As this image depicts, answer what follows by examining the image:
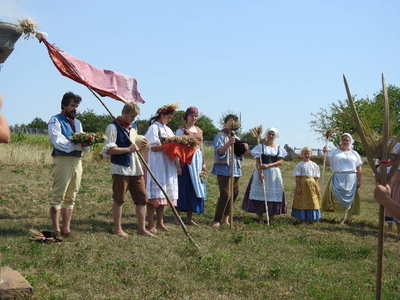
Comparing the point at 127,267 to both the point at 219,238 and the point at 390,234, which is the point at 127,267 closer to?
the point at 219,238

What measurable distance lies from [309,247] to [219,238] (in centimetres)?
131

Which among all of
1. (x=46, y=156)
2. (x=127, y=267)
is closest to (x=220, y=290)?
(x=127, y=267)

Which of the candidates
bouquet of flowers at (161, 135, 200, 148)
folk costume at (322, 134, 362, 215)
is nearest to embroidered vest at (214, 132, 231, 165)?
bouquet of flowers at (161, 135, 200, 148)

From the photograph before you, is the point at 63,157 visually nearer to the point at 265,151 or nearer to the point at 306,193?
the point at 265,151

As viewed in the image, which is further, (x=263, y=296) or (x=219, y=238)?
(x=219, y=238)

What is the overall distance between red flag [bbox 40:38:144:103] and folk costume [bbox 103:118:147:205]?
40 centimetres

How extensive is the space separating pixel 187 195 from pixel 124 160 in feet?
6.09

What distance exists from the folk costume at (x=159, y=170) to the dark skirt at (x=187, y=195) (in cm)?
66

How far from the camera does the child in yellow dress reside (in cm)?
936

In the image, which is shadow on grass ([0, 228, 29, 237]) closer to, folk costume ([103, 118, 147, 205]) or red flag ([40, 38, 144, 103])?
→ folk costume ([103, 118, 147, 205])

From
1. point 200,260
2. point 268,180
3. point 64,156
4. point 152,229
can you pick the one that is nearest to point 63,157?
point 64,156

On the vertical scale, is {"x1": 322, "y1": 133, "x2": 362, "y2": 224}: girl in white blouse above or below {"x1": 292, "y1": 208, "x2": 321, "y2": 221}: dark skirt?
above

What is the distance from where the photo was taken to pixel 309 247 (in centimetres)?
707

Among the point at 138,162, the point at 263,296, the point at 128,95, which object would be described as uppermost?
the point at 128,95
